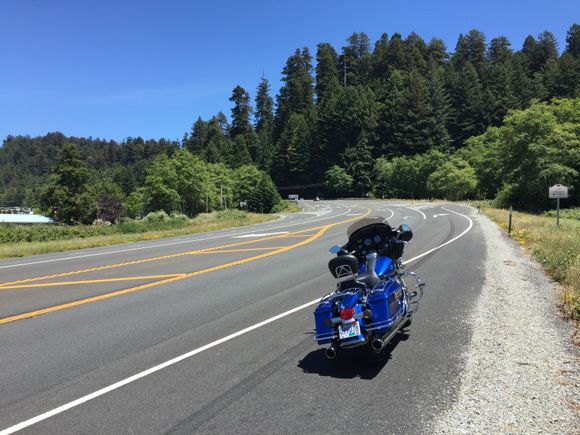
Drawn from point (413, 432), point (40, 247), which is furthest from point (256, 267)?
point (40, 247)

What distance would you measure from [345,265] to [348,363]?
121 centimetres

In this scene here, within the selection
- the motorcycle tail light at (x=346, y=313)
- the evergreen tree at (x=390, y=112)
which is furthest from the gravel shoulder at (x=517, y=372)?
the evergreen tree at (x=390, y=112)

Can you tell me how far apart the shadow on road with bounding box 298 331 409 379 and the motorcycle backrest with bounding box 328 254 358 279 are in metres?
0.93

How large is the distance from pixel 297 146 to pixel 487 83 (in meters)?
52.3

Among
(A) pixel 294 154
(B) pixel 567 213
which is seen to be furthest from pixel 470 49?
(B) pixel 567 213

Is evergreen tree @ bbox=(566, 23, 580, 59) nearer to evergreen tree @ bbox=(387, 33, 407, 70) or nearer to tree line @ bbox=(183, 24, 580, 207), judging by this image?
tree line @ bbox=(183, 24, 580, 207)

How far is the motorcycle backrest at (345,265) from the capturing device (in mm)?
5879

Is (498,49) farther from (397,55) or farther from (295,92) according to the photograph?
(295,92)

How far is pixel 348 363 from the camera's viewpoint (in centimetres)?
581

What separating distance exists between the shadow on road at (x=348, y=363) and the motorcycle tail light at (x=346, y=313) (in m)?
0.62

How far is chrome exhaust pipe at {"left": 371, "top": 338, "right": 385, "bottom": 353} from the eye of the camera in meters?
5.24

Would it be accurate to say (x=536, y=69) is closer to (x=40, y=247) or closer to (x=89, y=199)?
(x=89, y=199)

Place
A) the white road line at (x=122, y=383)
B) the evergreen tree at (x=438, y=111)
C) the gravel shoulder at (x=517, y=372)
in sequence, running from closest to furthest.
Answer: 1. the gravel shoulder at (x=517, y=372)
2. the white road line at (x=122, y=383)
3. the evergreen tree at (x=438, y=111)

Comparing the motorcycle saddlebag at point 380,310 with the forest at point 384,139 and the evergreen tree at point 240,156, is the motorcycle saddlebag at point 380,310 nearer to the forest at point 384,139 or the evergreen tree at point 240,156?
the forest at point 384,139
